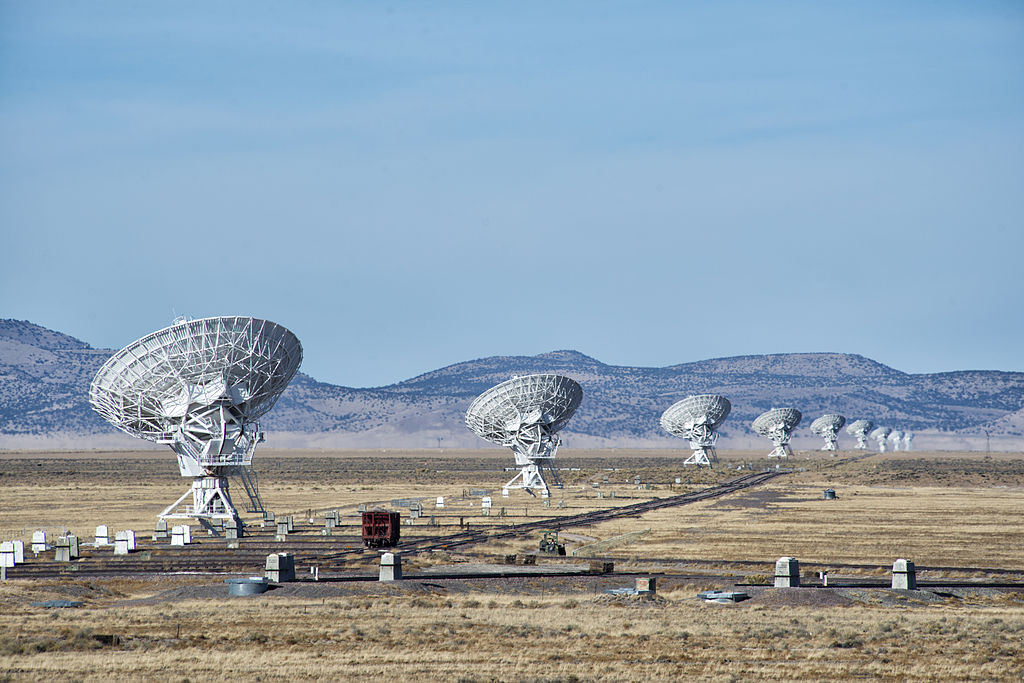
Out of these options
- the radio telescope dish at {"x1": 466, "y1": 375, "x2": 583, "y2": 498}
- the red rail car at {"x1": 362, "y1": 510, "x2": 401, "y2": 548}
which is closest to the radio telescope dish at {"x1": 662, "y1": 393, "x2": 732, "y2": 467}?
the radio telescope dish at {"x1": 466, "y1": 375, "x2": 583, "y2": 498}

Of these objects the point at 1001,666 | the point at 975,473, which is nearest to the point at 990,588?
the point at 1001,666

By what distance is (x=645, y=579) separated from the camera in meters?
42.8

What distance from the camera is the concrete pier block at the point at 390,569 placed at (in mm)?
44438

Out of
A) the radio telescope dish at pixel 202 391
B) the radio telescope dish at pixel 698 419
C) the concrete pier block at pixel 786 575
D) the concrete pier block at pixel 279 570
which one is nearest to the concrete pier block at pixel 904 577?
the concrete pier block at pixel 786 575

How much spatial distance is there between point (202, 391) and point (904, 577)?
36447mm

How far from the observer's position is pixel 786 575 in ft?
138

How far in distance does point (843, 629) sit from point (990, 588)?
11654 mm

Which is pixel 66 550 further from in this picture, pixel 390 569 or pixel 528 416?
pixel 528 416

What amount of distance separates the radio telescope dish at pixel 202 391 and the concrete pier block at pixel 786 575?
31026 mm

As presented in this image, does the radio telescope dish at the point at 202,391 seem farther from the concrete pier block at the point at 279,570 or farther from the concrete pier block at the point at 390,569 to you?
the concrete pier block at the point at 390,569

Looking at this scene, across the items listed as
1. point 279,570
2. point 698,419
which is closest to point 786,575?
point 279,570

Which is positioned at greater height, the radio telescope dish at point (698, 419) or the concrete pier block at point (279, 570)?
the radio telescope dish at point (698, 419)

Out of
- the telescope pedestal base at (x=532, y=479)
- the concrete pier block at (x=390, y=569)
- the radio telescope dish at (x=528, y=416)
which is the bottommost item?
the concrete pier block at (x=390, y=569)

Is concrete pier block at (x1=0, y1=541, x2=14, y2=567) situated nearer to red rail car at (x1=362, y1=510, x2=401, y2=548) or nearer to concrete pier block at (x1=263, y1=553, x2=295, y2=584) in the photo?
concrete pier block at (x1=263, y1=553, x2=295, y2=584)
